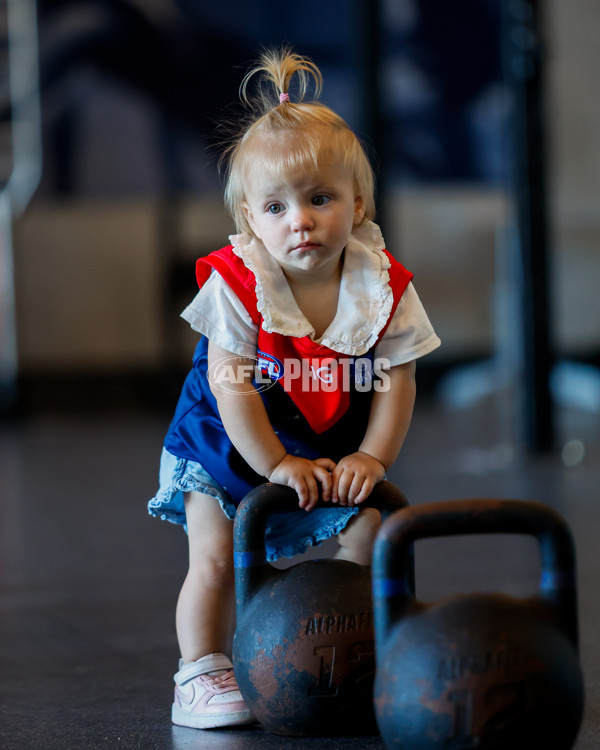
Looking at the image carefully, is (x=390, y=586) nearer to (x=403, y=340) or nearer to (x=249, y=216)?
(x=403, y=340)

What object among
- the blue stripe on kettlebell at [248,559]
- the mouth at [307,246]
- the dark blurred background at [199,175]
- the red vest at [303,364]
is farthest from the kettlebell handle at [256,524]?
the dark blurred background at [199,175]

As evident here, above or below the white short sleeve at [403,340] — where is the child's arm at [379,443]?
below

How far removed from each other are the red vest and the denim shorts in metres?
0.11

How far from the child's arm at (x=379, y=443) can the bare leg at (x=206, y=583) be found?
203 mm

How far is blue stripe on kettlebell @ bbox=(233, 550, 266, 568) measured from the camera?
113 cm

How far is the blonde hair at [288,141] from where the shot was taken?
1156 mm

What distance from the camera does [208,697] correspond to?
123 centimetres

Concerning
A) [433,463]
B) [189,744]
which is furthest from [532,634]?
[433,463]

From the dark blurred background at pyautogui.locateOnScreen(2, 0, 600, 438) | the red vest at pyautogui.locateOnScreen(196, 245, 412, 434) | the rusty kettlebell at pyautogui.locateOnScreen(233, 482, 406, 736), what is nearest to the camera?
the rusty kettlebell at pyautogui.locateOnScreen(233, 482, 406, 736)

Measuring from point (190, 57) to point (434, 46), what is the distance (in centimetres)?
121

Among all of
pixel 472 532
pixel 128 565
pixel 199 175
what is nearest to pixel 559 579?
pixel 472 532

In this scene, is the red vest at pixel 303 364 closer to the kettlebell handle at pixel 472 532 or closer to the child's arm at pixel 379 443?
the child's arm at pixel 379 443

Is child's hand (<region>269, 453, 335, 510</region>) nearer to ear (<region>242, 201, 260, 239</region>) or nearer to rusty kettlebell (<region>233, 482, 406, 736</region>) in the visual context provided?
rusty kettlebell (<region>233, 482, 406, 736</region>)

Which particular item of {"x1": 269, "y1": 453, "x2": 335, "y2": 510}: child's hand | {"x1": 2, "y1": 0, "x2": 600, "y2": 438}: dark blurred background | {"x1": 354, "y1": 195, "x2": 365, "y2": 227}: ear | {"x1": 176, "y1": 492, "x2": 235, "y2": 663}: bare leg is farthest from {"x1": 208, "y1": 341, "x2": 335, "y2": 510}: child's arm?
{"x1": 2, "y1": 0, "x2": 600, "y2": 438}: dark blurred background
